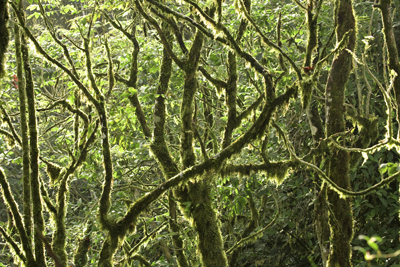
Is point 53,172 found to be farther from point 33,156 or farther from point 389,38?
point 389,38

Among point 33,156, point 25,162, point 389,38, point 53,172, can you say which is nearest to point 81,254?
point 53,172

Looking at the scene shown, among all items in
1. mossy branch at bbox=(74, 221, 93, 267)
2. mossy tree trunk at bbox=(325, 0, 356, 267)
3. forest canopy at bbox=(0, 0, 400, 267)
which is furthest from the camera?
mossy branch at bbox=(74, 221, 93, 267)

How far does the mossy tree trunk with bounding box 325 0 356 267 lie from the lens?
310 cm

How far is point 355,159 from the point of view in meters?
3.53

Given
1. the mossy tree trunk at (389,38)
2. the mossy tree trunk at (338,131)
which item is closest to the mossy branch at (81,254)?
the mossy tree trunk at (338,131)

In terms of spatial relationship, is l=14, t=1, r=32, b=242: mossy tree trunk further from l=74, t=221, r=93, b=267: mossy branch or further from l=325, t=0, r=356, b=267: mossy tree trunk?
l=325, t=0, r=356, b=267: mossy tree trunk

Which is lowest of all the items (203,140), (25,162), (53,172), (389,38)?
(25,162)

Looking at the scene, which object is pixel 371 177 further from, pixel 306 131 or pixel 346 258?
pixel 346 258

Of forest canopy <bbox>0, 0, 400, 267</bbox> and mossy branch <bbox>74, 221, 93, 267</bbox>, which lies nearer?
forest canopy <bbox>0, 0, 400, 267</bbox>

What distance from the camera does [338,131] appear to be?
3.17 meters

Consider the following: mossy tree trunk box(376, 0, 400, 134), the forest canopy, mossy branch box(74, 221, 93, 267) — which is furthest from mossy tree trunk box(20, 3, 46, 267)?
mossy tree trunk box(376, 0, 400, 134)

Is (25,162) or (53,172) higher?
(53,172)

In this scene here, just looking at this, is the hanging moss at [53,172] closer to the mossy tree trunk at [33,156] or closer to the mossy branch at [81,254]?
the mossy branch at [81,254]

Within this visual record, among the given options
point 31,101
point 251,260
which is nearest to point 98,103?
point 31,101
